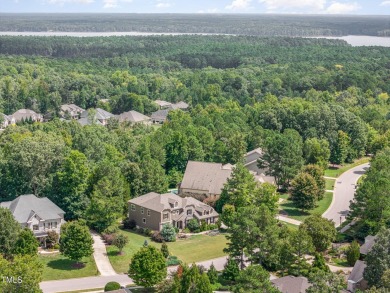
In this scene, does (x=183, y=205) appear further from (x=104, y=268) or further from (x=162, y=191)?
(x=104, y=268)

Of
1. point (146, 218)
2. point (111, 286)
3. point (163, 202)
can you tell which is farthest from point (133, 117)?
point (111, 286)

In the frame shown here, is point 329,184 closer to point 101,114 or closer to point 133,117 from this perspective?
point 133,117

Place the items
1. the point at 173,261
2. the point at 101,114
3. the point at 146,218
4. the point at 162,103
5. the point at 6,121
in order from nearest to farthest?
the point at 173,261
the point at 146,218
the point at 6,121
the point at 101,114
the point at 162,103

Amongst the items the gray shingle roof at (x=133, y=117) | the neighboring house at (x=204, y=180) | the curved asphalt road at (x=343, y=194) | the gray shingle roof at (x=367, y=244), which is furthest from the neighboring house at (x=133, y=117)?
the gray shingle roof at (x=367, y=244)

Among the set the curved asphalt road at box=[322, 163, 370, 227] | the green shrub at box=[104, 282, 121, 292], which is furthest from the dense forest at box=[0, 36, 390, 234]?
the green shrub at box=[104, 282, 121, 292]

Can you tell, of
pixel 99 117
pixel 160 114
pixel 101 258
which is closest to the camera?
pixel 101 258

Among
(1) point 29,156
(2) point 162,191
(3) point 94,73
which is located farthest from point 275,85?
(1) point 29,156

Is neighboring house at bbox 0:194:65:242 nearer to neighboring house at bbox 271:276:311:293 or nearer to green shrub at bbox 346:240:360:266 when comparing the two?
neighboring house at bbox 271:276:311:293
